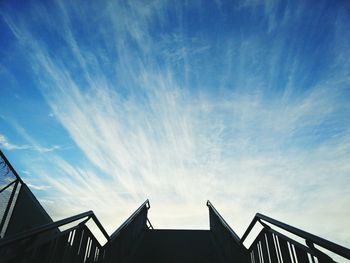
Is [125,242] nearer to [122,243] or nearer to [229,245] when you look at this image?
[122,243]

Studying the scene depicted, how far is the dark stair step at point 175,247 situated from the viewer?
5609 millimetres

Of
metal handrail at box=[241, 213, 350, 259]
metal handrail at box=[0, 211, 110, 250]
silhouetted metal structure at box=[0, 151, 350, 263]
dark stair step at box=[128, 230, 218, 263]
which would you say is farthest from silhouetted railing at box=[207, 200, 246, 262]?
metal handrail at box=[0, 211, 110, 250]

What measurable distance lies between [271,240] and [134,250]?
12.7 ft

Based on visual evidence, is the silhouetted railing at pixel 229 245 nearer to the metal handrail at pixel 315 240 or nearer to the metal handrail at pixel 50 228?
the metal handrail at pixel 315 240

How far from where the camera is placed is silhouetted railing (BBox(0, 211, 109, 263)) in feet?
7.16

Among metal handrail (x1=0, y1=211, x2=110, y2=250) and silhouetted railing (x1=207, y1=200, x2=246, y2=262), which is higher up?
silhouetted railing (x1=207, y1=200, x2=246, y2=262)

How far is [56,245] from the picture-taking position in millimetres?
2826

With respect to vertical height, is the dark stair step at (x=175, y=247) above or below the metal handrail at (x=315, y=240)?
above

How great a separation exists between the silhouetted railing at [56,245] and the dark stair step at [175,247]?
195cm

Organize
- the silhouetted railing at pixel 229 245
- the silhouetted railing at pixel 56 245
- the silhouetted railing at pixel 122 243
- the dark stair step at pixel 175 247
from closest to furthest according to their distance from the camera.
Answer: the silhouetted railing at pixel 56 245 → the silhouetted railing at pixel 229 245 → the silhouetted railing at pixel 122 243 → the dark stair step at pixel 175 247

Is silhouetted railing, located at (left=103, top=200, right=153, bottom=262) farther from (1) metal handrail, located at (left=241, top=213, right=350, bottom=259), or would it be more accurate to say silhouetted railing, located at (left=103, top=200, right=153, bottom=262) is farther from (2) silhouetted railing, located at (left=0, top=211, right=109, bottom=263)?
(1) metal handrail, located at (left=241, top=213, right=350, bottom=259)

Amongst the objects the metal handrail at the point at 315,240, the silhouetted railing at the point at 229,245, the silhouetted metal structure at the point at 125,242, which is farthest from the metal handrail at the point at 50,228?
the metal handrail at the point at 315,240

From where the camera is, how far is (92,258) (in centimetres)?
387

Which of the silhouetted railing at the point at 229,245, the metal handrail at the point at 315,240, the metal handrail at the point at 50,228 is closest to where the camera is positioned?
the metal handrail at the point at 315,240
